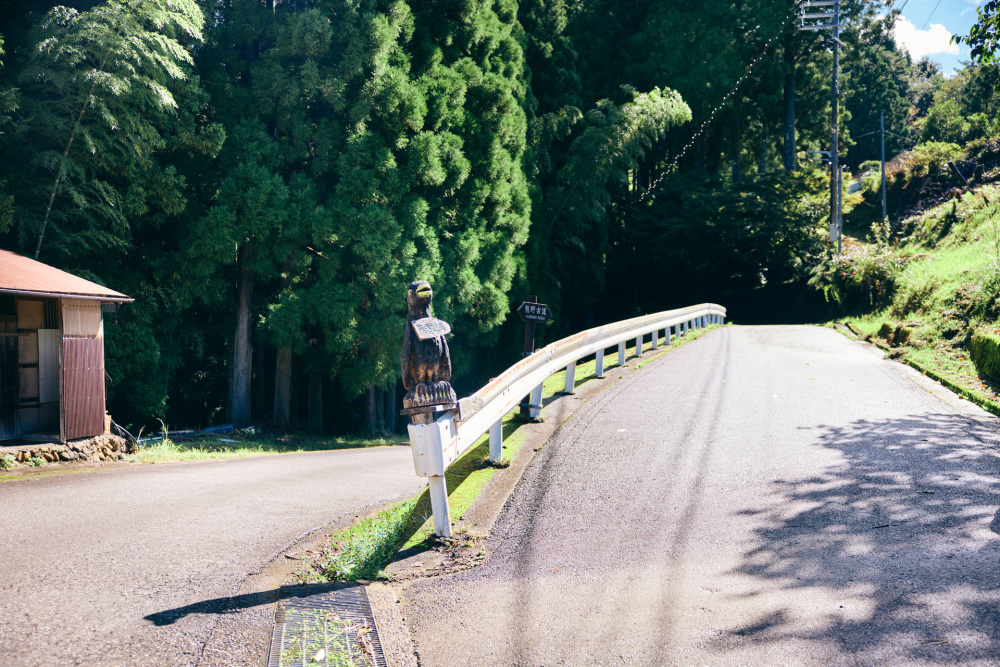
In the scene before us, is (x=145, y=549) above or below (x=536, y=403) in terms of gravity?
below

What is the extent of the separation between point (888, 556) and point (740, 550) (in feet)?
2.88

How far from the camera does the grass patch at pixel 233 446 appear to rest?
11.0 metres

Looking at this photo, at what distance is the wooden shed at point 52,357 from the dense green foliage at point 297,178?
147cm

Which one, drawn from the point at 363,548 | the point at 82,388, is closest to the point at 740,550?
the point at 363,548

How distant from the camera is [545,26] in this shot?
2472 cm

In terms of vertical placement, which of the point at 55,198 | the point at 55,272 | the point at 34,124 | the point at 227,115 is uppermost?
the point at 227,115

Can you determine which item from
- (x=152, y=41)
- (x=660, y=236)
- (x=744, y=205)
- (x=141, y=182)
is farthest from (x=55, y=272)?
(x=744, y=205)

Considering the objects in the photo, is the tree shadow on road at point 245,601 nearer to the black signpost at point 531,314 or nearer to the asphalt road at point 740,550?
the asphalt road at point 740,550

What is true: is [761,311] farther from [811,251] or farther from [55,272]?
[55,272]

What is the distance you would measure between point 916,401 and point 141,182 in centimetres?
1317

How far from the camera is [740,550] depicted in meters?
4.74

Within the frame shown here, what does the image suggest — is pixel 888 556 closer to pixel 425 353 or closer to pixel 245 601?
pixel 425 353

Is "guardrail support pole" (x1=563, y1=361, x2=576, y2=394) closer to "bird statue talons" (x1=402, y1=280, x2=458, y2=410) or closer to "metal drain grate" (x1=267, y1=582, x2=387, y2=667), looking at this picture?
"bird statue talons" (x1=402, y1=280, x2=458, y2=410)

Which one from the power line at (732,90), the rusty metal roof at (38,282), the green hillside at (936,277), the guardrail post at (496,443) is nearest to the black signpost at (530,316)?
the guardrail post at (496,443)
